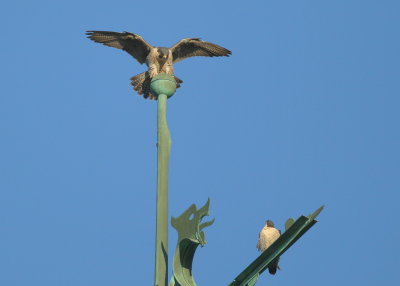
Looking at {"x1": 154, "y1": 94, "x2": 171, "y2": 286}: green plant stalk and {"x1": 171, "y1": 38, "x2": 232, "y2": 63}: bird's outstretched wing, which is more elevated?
{"x1": 171, "y1": 38, "x2": 232, "y2": 63}: bird's outstretched wing

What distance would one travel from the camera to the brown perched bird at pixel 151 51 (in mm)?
12586

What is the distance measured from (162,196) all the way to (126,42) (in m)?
3.15

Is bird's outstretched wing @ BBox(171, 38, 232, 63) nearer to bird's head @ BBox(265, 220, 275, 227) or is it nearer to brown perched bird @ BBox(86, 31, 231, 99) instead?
brown perched bird @ BBox(86, 31, 231, 99)

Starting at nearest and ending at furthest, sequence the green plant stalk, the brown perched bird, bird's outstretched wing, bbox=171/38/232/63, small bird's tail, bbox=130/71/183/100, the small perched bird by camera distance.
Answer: the green plant stalk, the brown perched bird, the small perched bird, bird's outstretched wing, bbox=171/38/232/63, small bird's tail, bbox=130/71/183/100

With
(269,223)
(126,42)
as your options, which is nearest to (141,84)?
(126,42)

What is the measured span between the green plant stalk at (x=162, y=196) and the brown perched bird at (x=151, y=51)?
1187mm

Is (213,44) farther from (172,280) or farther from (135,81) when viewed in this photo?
(172,280)

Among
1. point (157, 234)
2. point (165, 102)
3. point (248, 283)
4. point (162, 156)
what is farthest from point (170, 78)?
point (248, 283)

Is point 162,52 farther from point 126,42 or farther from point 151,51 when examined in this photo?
point 126,42

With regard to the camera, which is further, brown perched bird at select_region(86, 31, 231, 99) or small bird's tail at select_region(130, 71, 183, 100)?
small bird's tail at select_region(130, 71, 183, 100)

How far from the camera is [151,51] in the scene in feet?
42.2

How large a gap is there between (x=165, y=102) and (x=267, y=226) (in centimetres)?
254

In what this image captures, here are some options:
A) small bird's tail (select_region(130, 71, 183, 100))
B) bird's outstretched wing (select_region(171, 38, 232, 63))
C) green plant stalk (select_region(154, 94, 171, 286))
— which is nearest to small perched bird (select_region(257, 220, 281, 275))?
small bird's tail (select_region(130, 71, 183, 100))

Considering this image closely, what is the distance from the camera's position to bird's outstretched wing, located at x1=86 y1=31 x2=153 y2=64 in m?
12.9
